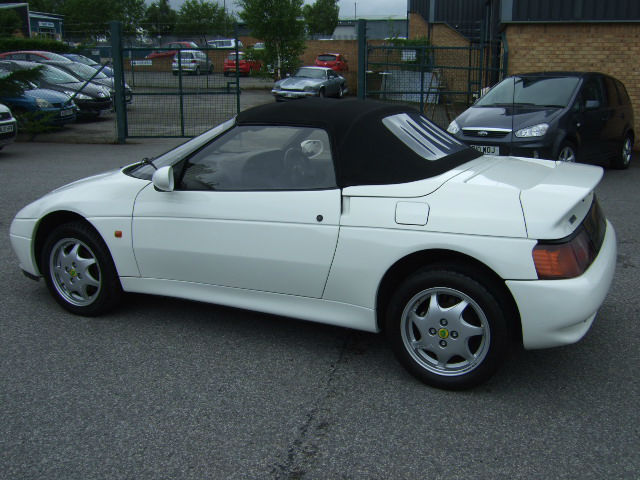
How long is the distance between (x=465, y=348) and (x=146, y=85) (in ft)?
44.4

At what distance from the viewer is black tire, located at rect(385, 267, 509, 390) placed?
11.3ft

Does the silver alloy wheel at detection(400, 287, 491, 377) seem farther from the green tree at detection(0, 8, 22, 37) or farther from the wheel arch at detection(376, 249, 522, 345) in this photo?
the green tree at detection(0, 8, 22, 37)

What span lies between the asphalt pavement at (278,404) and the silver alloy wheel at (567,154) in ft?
16.7

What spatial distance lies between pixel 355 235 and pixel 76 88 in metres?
17.3

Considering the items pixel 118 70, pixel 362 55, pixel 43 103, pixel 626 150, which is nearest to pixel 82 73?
pixel 43 103

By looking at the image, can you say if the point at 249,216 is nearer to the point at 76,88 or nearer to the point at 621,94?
the point at 621,94

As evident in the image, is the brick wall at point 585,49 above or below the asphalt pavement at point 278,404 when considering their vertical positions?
above

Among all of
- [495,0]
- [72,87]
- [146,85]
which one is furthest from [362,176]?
[495,0]

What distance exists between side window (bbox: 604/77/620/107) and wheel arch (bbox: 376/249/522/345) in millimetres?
8938

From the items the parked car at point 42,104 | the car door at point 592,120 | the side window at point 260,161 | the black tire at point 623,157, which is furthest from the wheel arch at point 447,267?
the parked car at point 42,104

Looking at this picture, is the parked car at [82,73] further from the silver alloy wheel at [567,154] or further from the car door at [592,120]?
the silver alloy wheel at [567,154]

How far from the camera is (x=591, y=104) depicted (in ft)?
34.2

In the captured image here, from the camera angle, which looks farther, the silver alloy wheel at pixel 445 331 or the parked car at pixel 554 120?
the parked car at pixel 554 120

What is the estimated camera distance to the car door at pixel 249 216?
386 cm
